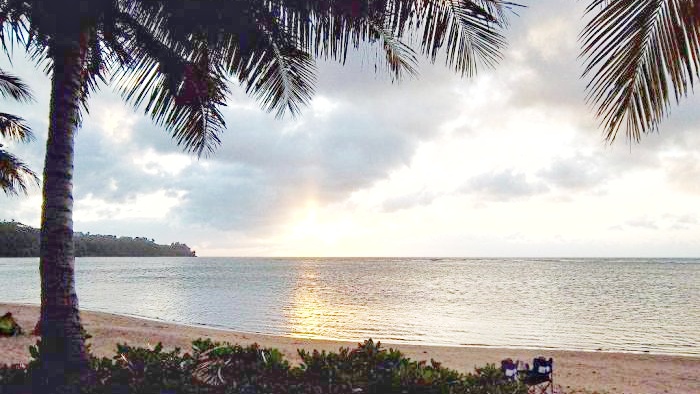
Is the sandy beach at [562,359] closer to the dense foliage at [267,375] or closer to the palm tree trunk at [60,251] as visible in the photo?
the palm tree trunk at [60,251]

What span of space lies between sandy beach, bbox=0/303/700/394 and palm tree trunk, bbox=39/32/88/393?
227 inches

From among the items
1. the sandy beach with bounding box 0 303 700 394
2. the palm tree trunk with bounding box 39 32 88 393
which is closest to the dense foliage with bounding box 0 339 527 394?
the palm tree trunk with bounding box 39 32 88 393

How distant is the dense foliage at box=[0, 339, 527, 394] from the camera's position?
448 centimetres

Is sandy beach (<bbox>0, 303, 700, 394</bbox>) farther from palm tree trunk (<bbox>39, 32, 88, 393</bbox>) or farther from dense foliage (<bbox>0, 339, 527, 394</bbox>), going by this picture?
dense foliage (<bbox>0, 339, 527, 394</bbox>)

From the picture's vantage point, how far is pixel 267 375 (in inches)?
193

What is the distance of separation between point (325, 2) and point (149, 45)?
2800mm

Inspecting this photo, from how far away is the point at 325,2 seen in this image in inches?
221

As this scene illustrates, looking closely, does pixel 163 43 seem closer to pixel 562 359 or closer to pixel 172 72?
pixel 172 72

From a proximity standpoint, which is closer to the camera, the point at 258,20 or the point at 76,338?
the point at 76,338

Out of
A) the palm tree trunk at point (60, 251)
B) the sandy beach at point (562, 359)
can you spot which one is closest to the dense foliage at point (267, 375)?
the palm tree trunk at point (60, 251)

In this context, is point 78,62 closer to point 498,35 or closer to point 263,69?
point 263,69

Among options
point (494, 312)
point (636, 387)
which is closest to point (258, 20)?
point (636, 387)

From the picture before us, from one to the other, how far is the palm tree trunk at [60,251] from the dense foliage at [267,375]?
8.6 inches

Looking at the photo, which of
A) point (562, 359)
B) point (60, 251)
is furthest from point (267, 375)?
point (562, 359)
